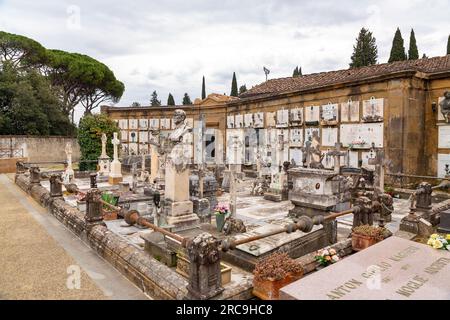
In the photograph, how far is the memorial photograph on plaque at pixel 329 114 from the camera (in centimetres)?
1695

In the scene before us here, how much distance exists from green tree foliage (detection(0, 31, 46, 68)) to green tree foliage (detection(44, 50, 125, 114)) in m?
1.23

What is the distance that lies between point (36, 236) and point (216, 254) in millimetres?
5787

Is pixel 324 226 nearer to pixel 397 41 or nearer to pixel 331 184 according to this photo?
pixel 331 184

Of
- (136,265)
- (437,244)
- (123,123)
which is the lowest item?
(136,265)

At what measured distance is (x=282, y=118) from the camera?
19891mm

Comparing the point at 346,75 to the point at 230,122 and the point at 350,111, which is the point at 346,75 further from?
the point at 230,122

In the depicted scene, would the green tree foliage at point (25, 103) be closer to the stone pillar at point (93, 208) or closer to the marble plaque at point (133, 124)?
the marble plaque at point (133, 124)

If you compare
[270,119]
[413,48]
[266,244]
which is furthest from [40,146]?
[413,48]

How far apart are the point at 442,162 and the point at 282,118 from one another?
29.2 feet

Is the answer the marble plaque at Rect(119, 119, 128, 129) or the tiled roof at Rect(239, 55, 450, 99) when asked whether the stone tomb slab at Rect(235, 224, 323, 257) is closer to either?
the tiled roof at Rect(239, 55, 450, 99)

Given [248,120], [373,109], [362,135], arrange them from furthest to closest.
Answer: [248,120] < [362,135] < [373,109]

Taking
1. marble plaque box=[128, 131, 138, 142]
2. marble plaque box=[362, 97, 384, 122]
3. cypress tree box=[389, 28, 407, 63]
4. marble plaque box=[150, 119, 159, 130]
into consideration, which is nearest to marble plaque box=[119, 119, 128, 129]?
marble plaque box=[128, 131, 138, 142]
